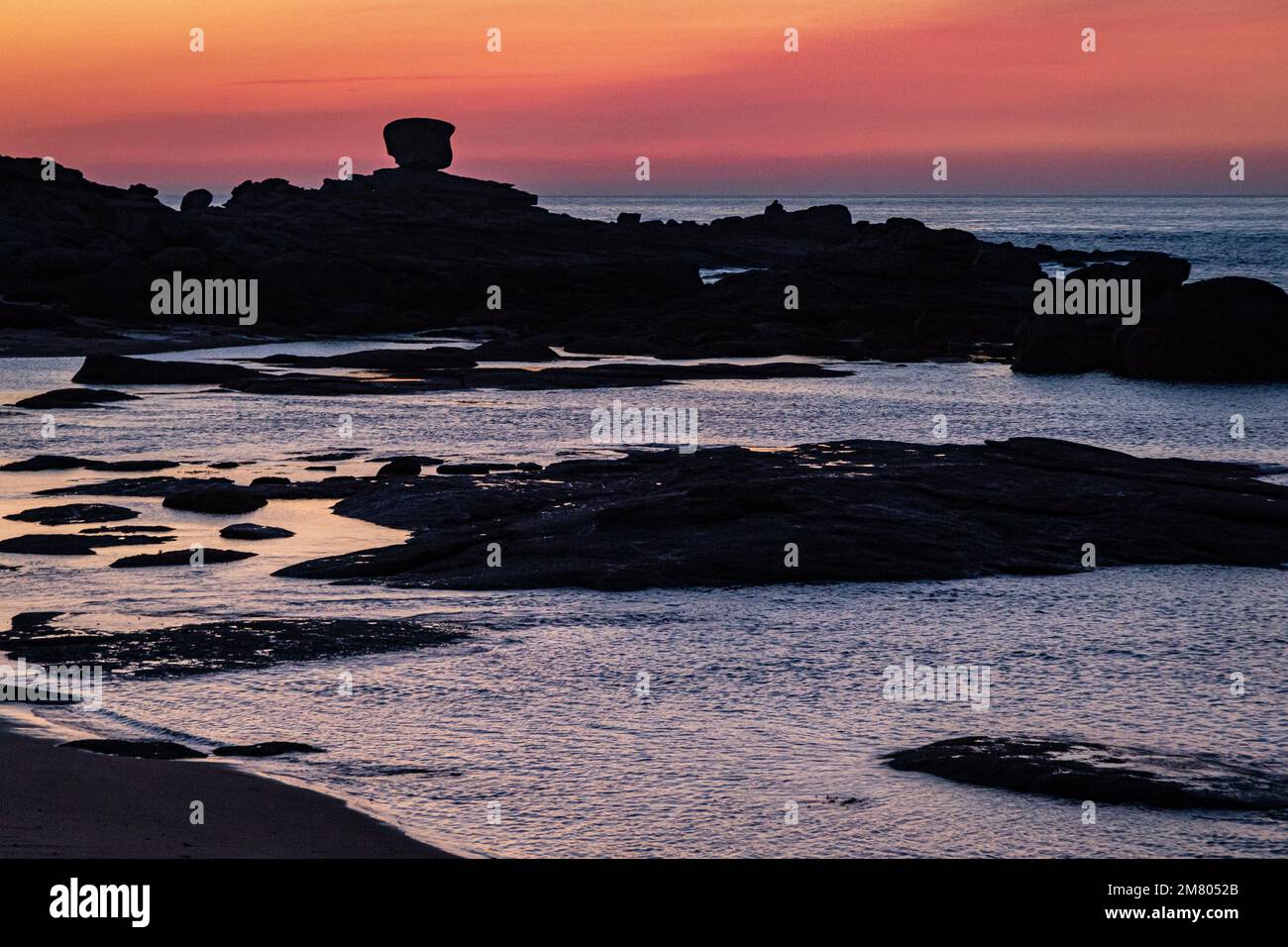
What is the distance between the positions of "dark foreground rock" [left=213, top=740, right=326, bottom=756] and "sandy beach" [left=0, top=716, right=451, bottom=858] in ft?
1.37

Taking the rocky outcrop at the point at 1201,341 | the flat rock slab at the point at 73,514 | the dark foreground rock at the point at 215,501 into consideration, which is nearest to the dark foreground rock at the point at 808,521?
the dark foreground rock at the point at 215,501

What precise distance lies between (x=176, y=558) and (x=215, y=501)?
15.6 ft

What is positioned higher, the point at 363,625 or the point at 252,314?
the point at 252,314

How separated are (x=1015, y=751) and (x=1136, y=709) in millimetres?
2325

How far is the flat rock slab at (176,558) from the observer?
68.5 ft

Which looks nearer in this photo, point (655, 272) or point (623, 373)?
point (623, 373)

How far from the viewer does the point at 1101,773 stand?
12.4 meters

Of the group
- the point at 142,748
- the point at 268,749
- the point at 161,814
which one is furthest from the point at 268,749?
the point at 161,814

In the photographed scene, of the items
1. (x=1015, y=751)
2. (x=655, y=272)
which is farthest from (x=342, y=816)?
(x=655, y=272)

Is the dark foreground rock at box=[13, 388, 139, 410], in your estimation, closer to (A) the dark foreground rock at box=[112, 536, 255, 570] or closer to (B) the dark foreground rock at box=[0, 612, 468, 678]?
(A) the dark foreground rock at box=[112, 536, 255, 570]

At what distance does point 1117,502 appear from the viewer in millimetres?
24938

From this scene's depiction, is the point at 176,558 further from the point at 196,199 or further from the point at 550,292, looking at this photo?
the point at 196,199

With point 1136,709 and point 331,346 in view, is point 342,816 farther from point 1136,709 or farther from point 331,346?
point 331,346

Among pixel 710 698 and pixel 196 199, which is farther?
pixel 196 199
